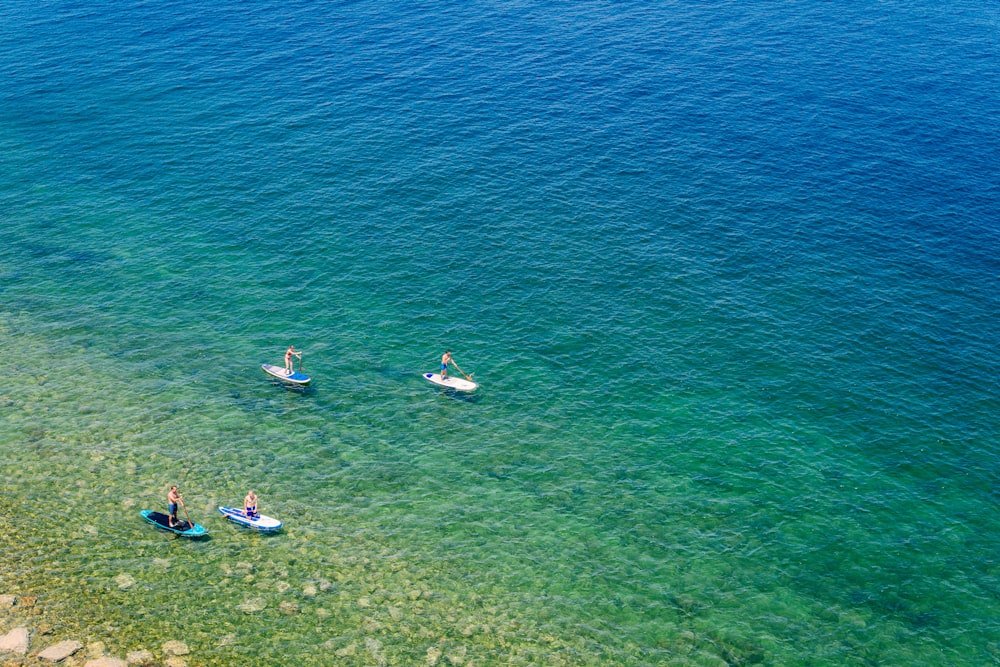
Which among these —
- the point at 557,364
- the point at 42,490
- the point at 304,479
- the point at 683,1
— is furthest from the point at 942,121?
the point at 42,490

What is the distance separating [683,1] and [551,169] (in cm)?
7273

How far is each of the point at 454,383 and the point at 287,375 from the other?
13.2m

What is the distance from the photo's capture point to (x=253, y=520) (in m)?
46.8

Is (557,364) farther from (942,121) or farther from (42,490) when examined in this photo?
(942,121)

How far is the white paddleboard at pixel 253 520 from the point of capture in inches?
1836

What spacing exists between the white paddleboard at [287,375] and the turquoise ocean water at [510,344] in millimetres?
1084

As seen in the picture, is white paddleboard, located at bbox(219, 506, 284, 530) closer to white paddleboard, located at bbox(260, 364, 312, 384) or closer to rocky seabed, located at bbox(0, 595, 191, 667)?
rocky seabed, located at bbox(0, 595, 191, 667)

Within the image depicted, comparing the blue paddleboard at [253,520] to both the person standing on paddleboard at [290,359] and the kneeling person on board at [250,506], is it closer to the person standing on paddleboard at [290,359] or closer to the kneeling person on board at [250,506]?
the kneeling person on board at [250,506]

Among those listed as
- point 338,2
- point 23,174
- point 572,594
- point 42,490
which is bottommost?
point 572,594

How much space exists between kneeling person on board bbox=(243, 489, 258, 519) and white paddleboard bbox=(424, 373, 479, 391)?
19061 millimetres

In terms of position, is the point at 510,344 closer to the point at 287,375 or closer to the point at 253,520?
the point at 287,375

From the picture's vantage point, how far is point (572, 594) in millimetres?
45062

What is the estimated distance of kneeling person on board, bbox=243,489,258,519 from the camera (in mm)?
46781

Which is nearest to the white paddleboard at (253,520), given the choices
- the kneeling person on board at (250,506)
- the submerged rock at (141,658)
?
the kneeling person on board at (250,506)
